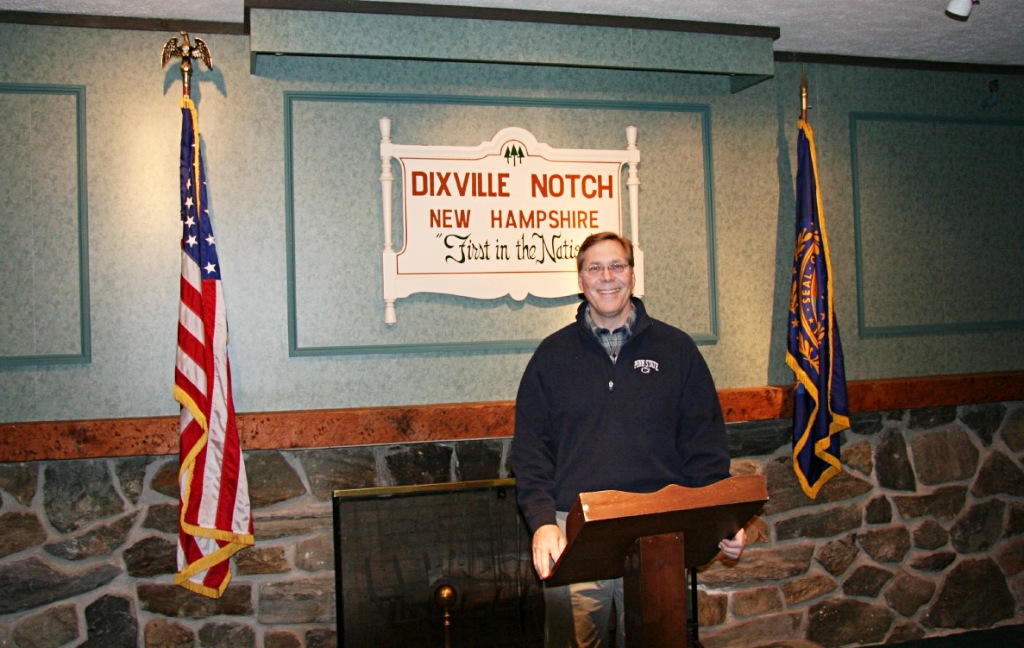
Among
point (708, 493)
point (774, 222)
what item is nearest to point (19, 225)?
point (708, 493)

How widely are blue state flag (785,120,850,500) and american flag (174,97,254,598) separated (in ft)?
6.99

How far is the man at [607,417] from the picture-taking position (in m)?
2.17

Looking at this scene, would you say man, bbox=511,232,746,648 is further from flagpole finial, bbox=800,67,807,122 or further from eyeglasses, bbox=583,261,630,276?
flagpole finial, bbox=800,67,807,122

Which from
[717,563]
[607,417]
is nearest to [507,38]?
[607,417]

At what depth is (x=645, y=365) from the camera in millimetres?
2227

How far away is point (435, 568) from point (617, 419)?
1163 mm

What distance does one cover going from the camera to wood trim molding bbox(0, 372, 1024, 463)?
2.69 metres

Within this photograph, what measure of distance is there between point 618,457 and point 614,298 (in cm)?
43

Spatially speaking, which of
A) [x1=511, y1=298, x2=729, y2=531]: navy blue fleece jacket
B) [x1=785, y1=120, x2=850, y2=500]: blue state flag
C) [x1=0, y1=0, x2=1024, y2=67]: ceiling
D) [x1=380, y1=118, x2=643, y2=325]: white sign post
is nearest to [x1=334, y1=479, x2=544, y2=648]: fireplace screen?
[x1=380, y1=118, x2=643, y2=325]: white sign post

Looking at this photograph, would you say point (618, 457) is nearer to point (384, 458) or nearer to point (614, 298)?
point (614, 298)

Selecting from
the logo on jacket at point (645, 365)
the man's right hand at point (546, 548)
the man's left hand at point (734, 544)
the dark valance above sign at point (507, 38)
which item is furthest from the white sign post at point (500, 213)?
the man's left hand at point (734, 544)

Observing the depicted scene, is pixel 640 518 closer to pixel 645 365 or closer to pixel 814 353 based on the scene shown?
pixel 645 365

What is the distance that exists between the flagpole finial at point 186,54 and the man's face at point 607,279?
5.13 ft

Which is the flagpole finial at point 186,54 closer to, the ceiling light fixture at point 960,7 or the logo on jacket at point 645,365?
the logo on jacket at point 645,365
